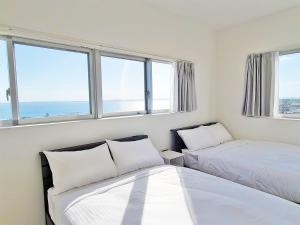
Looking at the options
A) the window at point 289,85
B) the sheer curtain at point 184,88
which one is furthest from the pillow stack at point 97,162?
the window at point 289,85

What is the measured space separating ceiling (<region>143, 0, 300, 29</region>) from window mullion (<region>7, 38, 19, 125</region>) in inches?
66.2

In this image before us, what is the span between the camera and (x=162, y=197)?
1509 mm

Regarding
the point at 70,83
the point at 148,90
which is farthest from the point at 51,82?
the point at 148,90

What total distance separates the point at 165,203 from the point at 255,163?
1.36 meters

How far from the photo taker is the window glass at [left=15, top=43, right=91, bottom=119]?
72.1 inches

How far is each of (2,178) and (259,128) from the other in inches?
137

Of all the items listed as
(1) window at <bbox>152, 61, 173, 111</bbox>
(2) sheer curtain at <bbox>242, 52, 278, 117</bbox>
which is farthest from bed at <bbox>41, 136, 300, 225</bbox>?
(2) sheer curtain at <bbox>242, 52, 278, 117</bbox>

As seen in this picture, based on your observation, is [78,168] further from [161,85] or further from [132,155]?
[161,85]

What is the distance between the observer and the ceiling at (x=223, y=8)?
2631 mm

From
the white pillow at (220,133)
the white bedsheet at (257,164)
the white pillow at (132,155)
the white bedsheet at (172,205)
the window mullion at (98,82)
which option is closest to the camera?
the white bedsheet at (172,205)

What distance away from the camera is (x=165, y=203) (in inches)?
55.9

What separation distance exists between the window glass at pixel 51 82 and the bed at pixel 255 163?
5.07 ft

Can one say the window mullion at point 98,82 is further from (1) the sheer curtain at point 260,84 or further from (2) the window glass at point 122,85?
(1) the sheer curtain at point 260,84

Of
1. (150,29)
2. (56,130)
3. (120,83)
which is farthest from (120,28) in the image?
(56,130)
